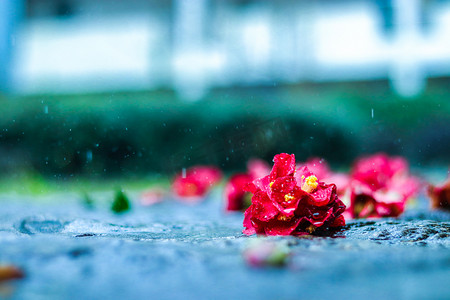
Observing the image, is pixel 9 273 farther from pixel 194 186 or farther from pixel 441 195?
pixel 194 186

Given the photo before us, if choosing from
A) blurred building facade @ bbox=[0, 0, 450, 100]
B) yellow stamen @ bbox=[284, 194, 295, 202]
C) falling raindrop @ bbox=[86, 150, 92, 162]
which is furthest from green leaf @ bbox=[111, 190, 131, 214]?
blurred building facade @ bbox=[0, 0, 450, 100]

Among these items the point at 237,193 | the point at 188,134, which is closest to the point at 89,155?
the point at 188,134

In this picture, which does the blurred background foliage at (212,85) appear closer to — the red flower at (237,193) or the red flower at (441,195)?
the red flower at (237,193)

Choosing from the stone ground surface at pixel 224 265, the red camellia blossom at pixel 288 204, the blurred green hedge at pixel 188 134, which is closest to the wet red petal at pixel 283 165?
the red camellia blossom at pixel 288 204

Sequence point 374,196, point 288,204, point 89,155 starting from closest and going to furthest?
1. point 288,204
2. point 374,196
3. point 89,155

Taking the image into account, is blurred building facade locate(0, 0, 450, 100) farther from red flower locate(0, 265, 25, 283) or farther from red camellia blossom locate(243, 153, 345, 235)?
red flower locate(0, 265, 25, 283)

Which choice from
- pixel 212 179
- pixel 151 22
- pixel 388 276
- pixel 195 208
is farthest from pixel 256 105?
pixel 151 22
